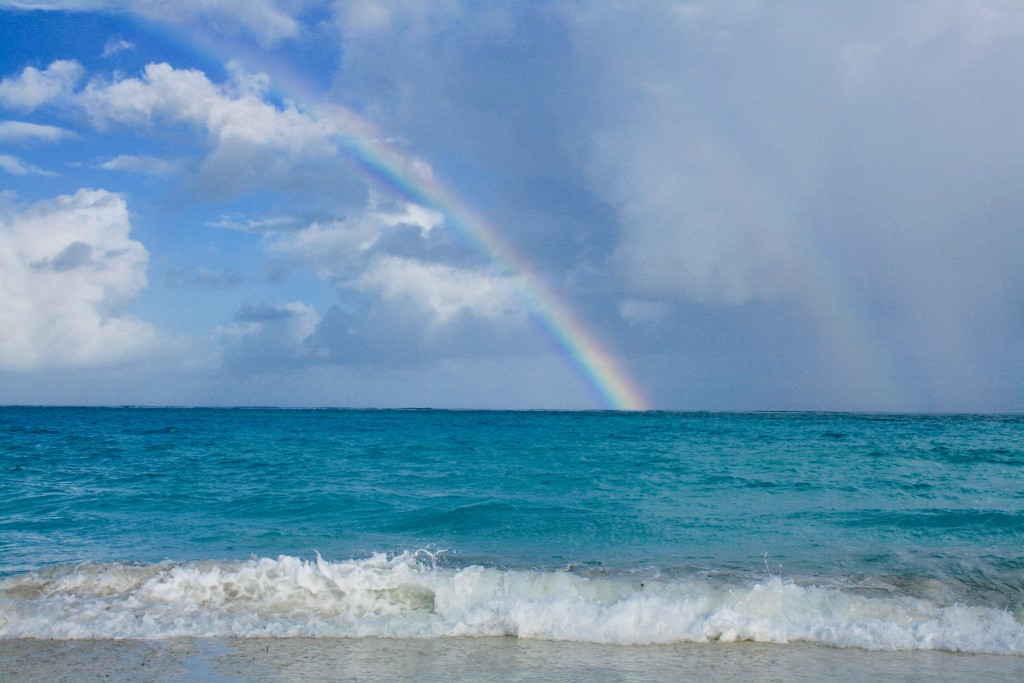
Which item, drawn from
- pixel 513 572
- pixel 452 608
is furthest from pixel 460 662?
pixel 513 572

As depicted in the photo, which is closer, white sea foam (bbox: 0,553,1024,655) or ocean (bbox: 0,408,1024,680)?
ocean (bbox: 0,408,1024,680)

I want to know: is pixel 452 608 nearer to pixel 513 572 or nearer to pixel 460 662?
pixel 513 572

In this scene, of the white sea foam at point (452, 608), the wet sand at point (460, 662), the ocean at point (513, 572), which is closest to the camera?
the wet sand at point (460, 662)

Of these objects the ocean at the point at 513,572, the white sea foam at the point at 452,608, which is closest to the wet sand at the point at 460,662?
the ocean at the point at 513,572

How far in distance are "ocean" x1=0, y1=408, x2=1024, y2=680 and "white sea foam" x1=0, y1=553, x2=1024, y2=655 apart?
36mm

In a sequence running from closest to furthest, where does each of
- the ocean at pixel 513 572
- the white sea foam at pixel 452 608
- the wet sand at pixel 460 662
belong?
1. the wet sand at pixel 460 662
2. the ocean at pixel 513 572
3. the white sea foam at pixel 452 608

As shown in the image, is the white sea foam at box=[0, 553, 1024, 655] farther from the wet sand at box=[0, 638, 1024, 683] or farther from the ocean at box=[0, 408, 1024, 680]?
the wet sand at box=[0, 638, 1024, 683]

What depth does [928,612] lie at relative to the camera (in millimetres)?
9953

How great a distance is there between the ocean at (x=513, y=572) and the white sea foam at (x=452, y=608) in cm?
4

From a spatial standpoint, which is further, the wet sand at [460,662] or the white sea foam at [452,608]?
the white sea foam at [452,608]

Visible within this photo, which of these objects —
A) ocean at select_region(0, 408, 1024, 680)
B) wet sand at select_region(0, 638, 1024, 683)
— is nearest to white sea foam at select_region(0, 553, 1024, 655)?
ocean at select_region(0, 408, 1024, 680)

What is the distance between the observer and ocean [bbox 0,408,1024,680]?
834 cm

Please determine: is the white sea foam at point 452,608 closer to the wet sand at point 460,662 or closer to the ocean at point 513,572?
the ocean at point 513,572

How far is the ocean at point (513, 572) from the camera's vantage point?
8.34m
